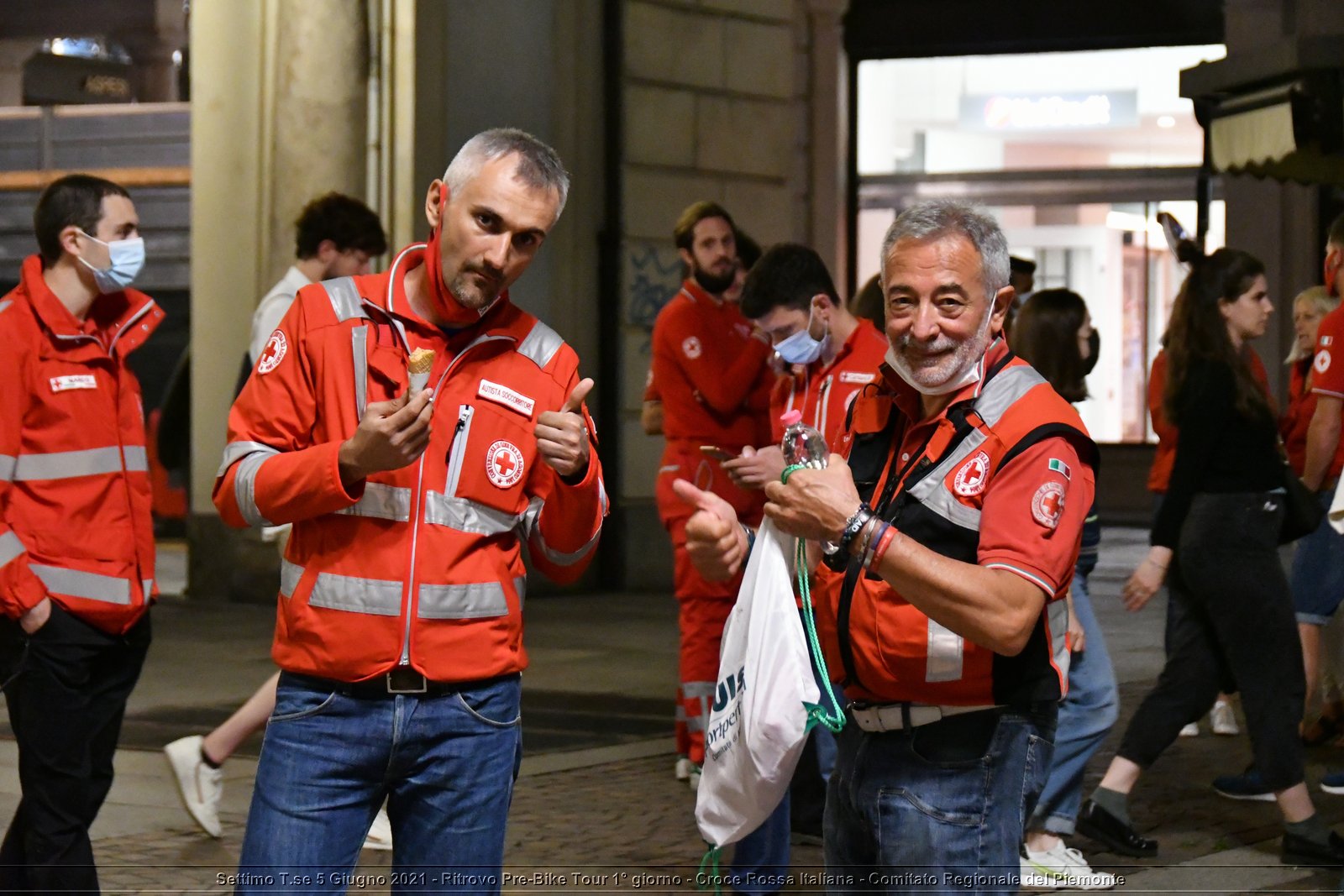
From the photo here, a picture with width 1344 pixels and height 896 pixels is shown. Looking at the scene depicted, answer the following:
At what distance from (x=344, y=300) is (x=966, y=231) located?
1.14 meters

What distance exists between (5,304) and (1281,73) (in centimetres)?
754

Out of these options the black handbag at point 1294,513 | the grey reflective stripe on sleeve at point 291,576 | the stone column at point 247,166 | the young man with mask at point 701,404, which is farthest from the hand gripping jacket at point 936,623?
the stone column at point 247,166

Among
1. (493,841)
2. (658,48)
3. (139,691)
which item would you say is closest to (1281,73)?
(658,48)

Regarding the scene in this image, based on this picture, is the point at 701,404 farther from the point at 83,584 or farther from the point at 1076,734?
the point at 83,584

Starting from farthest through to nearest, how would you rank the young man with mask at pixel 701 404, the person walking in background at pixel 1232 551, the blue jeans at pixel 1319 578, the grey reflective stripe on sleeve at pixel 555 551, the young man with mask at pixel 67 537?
the blue jeans at pixel 1319 578
the young man with mask at pixel 701 404
the person walking in background at pixel 1232 551
the young man with mask at pixel 67 537
the grey reflective stripe on sleeve at pixel 555 551

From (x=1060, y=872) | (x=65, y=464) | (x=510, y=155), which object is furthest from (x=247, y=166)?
(x=510, y=155)

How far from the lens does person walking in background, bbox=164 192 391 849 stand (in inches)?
249

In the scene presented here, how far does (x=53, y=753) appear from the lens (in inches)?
191

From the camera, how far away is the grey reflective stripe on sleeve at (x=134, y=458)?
201 inches

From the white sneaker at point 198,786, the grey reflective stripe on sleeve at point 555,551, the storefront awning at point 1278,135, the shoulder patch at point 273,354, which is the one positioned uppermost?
the storefront awning at point 1278,135

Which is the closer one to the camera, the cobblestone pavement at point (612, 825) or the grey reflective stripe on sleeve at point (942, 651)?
the grey reflective stripe on sleeve at point (942, 651)

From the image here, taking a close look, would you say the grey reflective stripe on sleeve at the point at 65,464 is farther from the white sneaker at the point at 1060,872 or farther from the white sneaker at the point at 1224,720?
the white sneaker at the point at 1224,720

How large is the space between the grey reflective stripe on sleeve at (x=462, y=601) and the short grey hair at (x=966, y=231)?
35.6 inches

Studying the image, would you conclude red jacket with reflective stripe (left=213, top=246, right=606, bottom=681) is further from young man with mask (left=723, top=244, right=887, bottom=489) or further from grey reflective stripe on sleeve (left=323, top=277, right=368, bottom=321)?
young man with mask (left=723, top=244, right=887, bottom=489)
